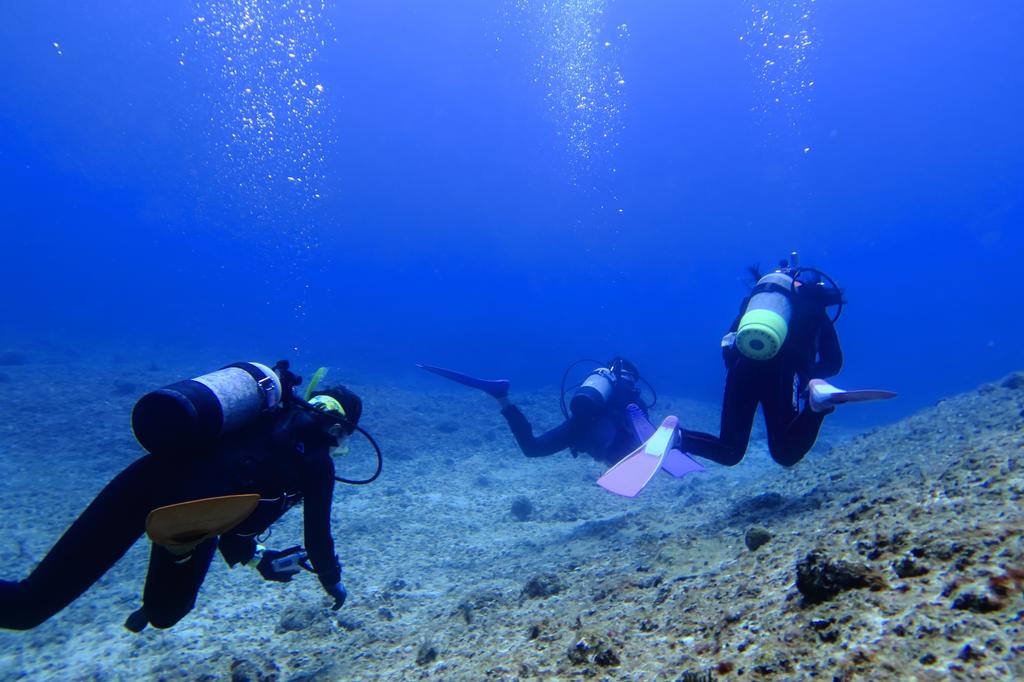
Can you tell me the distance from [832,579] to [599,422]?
21.0 ft

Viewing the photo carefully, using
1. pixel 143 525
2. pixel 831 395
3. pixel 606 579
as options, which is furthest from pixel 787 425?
pixel 143 525

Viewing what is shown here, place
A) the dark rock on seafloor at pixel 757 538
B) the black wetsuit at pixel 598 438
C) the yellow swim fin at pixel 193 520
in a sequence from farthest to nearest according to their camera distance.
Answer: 1. the black wetsuit at pixel 598 438
2. the dark rock on seafloor at pixel 757 538
3. the yellow swim fin at pixel 193 520

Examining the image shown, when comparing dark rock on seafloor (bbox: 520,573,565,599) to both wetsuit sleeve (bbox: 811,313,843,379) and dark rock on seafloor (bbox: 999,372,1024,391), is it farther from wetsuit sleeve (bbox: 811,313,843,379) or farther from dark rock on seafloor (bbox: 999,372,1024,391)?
dark rock on seafloor (bbox: 999,372,1024,391)

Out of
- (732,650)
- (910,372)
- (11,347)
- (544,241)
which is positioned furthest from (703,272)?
(732,650)

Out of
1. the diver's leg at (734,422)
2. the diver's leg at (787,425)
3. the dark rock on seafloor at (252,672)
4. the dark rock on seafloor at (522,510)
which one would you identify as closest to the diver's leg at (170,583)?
the dark rock on seafloor at (252,672)

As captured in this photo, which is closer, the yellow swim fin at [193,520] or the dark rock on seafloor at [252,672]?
the yellow swim fin at [193,520]

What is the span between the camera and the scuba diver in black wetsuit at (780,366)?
5.03 meters

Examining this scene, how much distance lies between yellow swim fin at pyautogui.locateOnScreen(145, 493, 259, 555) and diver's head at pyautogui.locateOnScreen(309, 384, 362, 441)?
1137 millimetres

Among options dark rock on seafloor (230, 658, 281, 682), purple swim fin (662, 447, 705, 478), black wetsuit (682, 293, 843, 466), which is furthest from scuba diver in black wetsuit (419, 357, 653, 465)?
dark rock on seafloor (230, 658, 281, 682)

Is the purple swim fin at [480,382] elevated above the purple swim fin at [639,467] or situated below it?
above

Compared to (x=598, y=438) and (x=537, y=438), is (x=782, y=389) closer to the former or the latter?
(x=598, y=438)

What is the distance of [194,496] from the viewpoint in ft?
10.6

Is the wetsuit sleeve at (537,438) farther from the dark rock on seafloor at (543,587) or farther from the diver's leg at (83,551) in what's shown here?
the diver's leg at (83,551)

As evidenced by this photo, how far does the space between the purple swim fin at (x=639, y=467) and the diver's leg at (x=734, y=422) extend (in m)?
0.44
